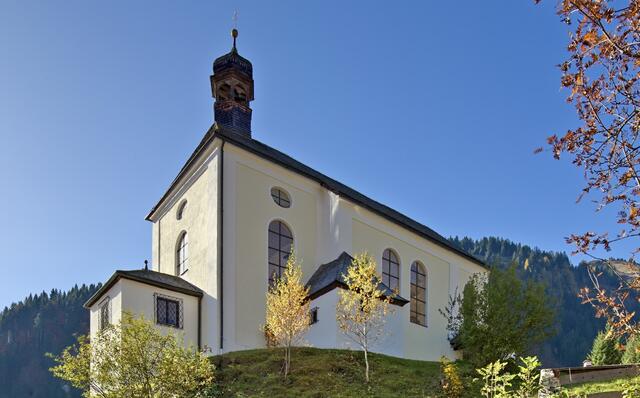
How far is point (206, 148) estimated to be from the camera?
22.7 metres

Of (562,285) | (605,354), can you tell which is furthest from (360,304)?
(562,285)

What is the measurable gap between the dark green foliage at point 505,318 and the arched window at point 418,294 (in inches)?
216

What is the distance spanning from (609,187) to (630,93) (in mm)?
779

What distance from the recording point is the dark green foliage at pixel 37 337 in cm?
11188

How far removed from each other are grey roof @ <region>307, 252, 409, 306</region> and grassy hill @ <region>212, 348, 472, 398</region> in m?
2.38

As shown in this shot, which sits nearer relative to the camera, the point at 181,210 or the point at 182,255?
the point at 182,255

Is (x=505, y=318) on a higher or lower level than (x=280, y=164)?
lower

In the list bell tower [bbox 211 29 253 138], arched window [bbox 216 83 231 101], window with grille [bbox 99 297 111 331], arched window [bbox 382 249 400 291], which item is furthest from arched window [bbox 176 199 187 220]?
arched window [bbox 382 249 400 291]

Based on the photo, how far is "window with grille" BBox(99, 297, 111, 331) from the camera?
807 inches

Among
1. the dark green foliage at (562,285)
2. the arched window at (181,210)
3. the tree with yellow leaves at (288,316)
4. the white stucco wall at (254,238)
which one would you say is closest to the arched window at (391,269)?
the white stucco wall at (254,238)

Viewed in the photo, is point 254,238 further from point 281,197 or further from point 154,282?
point 154,282

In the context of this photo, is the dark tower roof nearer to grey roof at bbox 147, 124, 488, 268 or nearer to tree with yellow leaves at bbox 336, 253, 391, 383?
grey roof at bbox 147, 124, 488, 268

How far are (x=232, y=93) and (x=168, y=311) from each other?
1019 cm

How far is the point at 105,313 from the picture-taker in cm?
2089
